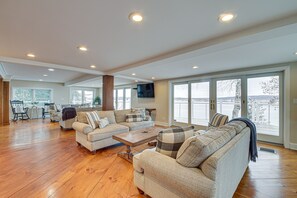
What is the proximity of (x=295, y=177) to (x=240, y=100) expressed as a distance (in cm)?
248

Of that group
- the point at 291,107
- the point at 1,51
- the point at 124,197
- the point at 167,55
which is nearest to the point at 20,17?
the point at 1,51

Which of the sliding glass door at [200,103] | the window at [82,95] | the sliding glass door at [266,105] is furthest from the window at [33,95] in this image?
the sliding glass door at [266,105]

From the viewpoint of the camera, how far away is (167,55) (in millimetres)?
2924

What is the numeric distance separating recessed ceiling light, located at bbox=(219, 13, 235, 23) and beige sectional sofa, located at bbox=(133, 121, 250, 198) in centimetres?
147

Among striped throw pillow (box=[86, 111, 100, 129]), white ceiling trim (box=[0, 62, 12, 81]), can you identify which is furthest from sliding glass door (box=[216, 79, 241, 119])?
white ceiling trim (box=[0, 62, 12, 81])

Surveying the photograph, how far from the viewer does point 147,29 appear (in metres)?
1.96

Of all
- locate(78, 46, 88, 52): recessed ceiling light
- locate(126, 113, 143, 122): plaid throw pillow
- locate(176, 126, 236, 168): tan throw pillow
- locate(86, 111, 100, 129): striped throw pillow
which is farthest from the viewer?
locate(126, 113, 143, 122): plaid throw pillow

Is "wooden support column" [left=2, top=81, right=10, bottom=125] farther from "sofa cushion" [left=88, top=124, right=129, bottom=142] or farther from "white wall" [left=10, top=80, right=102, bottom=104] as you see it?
"sofa cushion" [left=88, top=124, right=129, bottom=142]

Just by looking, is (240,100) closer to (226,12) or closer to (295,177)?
(295,177)

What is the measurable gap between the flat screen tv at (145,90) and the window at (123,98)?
1.44 metres

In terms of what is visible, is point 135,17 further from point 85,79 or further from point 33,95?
point 33,95

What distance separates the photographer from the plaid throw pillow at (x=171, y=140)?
Result: 5.13 ft

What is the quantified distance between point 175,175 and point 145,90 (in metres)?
5.92

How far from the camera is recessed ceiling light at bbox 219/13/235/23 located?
1.62m
